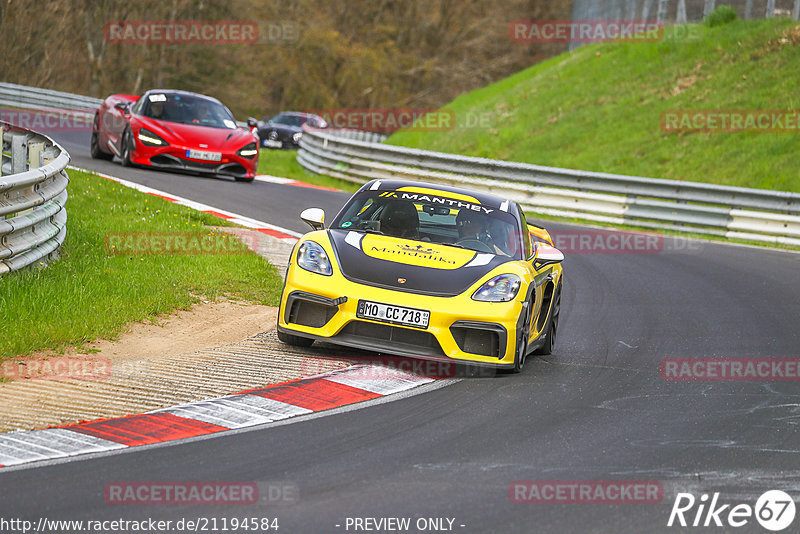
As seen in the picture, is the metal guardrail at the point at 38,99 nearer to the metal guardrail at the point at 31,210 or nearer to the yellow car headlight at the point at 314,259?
the metal guardrail at the point at 31,210

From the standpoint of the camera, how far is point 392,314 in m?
7.41

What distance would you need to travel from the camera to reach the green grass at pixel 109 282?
25.3ft

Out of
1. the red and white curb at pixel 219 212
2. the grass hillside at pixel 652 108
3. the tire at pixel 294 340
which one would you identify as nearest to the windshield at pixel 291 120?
the grass hillside at pixel 652 108

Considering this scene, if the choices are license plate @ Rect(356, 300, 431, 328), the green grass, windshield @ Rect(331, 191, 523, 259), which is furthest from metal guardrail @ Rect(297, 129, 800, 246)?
license plate @ Rect(356, 300, 431, 328)

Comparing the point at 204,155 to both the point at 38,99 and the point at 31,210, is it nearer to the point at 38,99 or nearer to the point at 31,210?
the point at 31,210

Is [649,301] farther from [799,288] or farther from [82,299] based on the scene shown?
[82,299]

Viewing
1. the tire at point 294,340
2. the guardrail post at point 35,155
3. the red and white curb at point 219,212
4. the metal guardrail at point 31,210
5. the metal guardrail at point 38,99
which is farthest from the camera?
the metal guardrail at point 38,99

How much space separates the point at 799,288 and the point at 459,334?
24.8 ft

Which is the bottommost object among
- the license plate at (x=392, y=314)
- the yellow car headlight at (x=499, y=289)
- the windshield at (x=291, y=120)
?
the windshield at (x=291, y=120)

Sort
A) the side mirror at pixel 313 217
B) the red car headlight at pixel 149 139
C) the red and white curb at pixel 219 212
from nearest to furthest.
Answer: the side mirror at pixel 313 217 < the red and white curb at pixel 219 212 < the red car headlight at pixel 149 139

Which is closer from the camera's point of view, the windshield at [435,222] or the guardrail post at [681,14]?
the windshield at [435,222]

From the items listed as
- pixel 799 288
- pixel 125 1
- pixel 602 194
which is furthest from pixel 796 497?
pixel 125 1

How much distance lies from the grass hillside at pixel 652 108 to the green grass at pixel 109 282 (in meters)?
14.5

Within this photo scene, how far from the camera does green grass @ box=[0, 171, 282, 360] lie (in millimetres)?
7723
